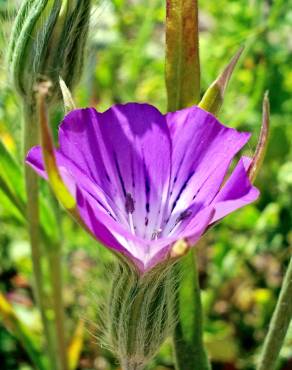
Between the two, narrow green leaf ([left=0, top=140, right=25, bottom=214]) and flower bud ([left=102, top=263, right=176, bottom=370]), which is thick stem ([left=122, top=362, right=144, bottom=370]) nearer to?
flower bud ([left=102, top=263, right=176, bottom=370])

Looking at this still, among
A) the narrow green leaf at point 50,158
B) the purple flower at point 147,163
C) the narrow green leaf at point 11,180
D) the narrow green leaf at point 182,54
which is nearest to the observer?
the narrow green leaf at point 50,158

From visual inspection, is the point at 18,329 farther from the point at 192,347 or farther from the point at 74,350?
the point at 192,347

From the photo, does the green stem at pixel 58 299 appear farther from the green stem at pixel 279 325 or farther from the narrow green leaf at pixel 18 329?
the green stem at pixel 279 325

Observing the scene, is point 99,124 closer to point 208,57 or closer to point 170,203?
point 170,203

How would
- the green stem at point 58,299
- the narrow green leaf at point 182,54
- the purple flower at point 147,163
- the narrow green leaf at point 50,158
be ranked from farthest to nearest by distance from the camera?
1. the green stem at point 58,299
2. the narrow green leaf at point 182,54
3. the purple flower at point 147,163
4. the narrow green leaf at point 50,158

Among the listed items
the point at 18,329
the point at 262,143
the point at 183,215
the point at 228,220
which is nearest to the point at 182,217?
the point at 183,215

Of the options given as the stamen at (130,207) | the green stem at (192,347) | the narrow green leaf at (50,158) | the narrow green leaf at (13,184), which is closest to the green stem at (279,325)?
the green stem at (192,347)
